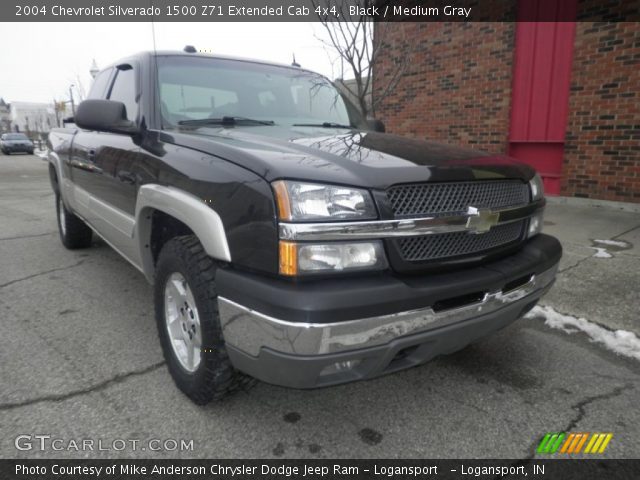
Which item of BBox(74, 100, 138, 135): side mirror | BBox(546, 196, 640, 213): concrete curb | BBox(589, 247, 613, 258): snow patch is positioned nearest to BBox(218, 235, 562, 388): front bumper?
BBox(74, 100, 138, 135): side mirror

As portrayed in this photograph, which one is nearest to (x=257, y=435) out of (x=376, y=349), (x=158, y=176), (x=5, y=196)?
(x=376, y=349)

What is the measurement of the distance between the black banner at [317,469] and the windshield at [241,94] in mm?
1786

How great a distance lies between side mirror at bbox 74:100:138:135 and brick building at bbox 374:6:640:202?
20.9 ft


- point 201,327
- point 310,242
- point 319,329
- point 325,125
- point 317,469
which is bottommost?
point 317,469

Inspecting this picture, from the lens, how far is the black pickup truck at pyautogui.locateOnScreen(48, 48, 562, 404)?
1.59m

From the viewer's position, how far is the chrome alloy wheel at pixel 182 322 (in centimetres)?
213

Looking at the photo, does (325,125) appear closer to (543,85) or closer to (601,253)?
(601,253)

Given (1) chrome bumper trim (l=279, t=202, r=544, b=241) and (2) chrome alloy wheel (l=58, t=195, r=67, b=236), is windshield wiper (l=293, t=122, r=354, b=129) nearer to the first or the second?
(1) chrome bumper trim (l=279, t=202, r=544, b=241)

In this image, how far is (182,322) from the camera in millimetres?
2254

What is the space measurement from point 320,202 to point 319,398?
1.15 meters

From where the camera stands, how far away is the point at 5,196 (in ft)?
33.3

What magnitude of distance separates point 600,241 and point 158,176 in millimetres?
4732

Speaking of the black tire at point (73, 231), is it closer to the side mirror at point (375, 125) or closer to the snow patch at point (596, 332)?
the side mirror at point (375, 125)

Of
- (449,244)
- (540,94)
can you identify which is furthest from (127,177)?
(540,94)
